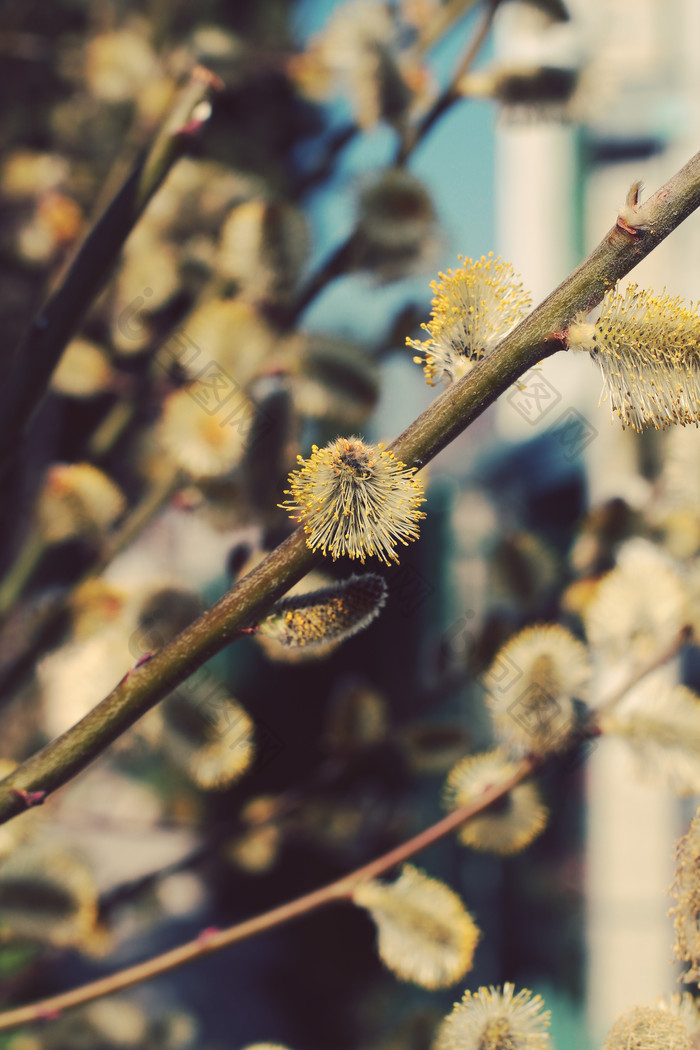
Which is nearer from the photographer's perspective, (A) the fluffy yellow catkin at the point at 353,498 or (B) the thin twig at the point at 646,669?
(A) the fluffy yellow catkin at the point at 353,498

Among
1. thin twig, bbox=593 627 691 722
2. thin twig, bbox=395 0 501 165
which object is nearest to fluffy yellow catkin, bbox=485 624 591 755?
thin twig, bbox=593 627 691 722

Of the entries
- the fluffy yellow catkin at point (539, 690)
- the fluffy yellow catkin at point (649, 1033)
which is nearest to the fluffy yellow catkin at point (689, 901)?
the fluffy yellow catkin at point (649, 1033)

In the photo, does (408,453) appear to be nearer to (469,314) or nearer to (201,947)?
(469,314)

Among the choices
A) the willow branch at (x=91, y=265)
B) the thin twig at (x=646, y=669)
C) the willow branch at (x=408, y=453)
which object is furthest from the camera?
the thin twig at (x=646, y=669)

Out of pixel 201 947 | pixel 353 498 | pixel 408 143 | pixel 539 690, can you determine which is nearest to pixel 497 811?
pixel 539 690

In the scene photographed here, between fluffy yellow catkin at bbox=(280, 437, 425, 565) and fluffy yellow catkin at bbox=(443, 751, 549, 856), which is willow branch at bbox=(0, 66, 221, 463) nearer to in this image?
fluffy yellow catkin at bbox=(280, 437, 425, 565)

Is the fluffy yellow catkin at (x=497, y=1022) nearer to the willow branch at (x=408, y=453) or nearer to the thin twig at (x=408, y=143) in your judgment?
the willow branch at (x=408, y=453)

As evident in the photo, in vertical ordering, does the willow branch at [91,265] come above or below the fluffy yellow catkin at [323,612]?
above
